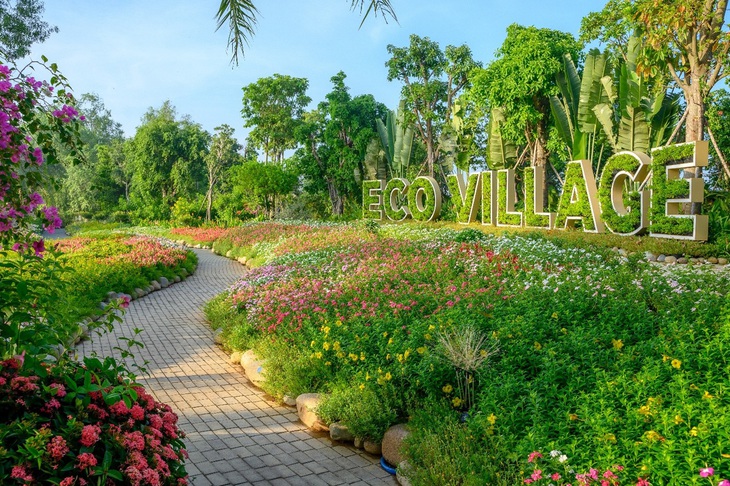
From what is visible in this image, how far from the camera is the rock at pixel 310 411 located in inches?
193

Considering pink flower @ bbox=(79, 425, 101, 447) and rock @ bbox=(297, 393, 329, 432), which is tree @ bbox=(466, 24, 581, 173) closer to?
rock @ bbox=(297, 393, 329, 432)

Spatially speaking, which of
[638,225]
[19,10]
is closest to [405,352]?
[638,225]

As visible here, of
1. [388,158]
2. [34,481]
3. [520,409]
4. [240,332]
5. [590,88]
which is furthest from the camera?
[388,158]

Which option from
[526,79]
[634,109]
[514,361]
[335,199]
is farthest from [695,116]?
[335,199]

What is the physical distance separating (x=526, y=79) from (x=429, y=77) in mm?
6951

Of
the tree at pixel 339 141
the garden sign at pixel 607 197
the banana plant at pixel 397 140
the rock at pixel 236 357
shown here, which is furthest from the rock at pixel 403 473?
the tree at pixel 339 141

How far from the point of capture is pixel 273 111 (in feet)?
123

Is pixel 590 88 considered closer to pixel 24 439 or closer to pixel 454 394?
pixel 454 394

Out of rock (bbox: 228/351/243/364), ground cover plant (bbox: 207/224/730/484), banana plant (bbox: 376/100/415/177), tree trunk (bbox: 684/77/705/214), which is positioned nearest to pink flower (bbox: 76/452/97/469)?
ground cover plant (bbox: 207/224/730/484)

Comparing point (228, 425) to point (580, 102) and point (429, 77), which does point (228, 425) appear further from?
point (429, 77)

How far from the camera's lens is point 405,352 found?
482 centimetres

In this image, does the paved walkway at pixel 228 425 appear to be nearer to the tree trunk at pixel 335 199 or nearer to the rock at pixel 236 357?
the rock at pixel 236 357

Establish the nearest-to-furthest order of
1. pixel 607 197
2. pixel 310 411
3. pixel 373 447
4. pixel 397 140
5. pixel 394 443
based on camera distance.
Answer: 1. pixel 394 443
2. pixel 373 447
3. pixel 310 411
4. pixel 607 197
5. pixel 397 140

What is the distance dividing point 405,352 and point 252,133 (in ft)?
111
